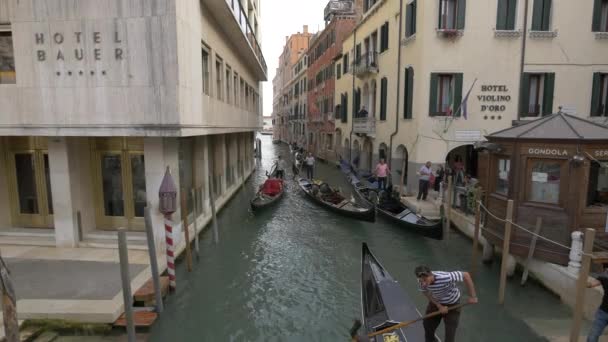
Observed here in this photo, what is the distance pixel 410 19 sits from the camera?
1608 centimetres

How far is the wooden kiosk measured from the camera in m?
7.32

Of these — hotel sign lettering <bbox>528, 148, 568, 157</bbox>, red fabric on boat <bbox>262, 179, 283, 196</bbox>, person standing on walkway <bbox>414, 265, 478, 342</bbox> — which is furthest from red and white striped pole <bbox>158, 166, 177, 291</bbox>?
red fabric on boat <bbox>262, 179, 283, 196</bbox>

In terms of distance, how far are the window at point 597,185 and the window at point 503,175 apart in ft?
4.81

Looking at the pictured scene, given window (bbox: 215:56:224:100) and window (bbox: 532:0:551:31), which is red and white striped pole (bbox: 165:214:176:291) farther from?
window (bbox: 532:0:551:31)

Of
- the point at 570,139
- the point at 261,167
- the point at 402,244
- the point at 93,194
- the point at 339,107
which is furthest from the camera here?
the point at 261,167

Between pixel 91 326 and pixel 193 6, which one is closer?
pixel 91 326

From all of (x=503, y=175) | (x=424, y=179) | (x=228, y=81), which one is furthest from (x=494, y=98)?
(x=228, y=81)

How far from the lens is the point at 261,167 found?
106ft

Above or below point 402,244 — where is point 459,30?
above

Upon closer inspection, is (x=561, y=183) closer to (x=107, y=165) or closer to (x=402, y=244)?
(x=402, y=244)

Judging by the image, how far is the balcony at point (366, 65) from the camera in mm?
20188

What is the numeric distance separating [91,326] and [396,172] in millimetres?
14489

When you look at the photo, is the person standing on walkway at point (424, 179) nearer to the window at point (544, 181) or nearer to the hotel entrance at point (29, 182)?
the window at point (544, 181)

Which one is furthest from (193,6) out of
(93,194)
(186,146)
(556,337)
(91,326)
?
(556,337)
